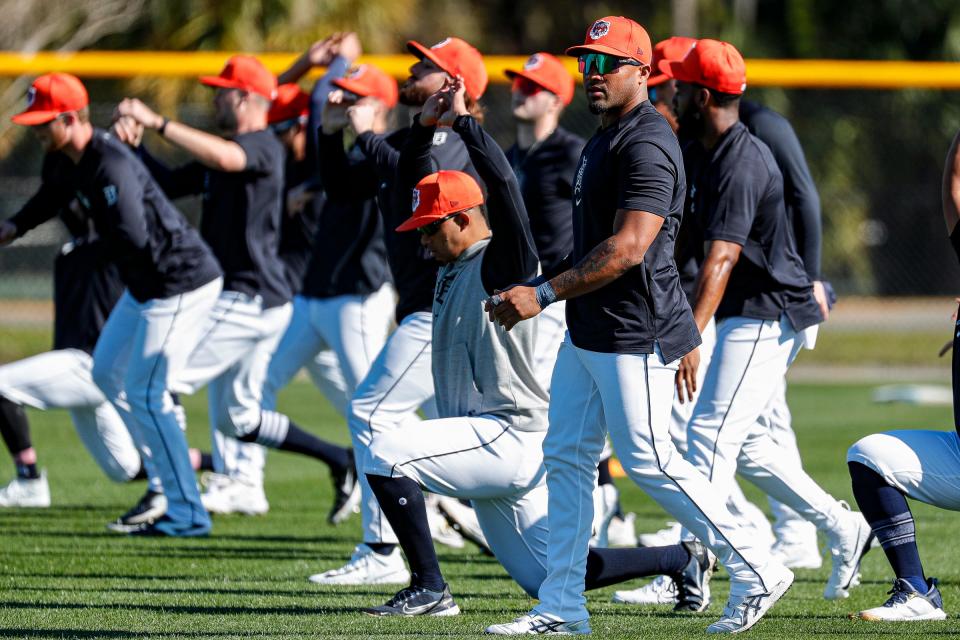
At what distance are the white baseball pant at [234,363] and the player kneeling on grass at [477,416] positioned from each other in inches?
117

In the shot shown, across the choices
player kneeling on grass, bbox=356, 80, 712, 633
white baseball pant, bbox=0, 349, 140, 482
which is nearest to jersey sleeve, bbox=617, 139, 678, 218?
player kneeling on grass, bbox=356, 80, 712, 633

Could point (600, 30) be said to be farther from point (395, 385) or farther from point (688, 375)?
point (395, 385)

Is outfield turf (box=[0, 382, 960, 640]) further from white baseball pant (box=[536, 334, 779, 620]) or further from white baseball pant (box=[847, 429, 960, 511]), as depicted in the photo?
white baseball pant (box=[847, 429, 960, 511])

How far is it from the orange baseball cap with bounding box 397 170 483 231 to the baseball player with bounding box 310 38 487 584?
71 centimetres

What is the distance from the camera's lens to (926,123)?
26828mm

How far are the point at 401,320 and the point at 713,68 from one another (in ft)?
5.96

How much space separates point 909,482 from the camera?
18.1 feet

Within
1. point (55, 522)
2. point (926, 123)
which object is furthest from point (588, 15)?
point (55, 522)

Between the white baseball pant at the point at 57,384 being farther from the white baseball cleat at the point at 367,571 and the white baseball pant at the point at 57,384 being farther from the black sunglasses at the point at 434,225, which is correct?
the black sunglasses at the point at 434,225

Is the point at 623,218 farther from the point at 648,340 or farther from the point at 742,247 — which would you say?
the point at 742,247

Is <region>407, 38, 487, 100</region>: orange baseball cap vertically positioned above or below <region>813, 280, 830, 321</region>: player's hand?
above

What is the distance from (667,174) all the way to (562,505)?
124 centimetres

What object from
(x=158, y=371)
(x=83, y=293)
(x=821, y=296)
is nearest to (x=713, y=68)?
(x=821, y=296)

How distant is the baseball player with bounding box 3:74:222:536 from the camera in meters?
7.89
